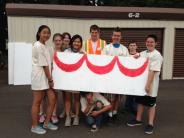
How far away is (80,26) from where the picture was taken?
1285 centimetres

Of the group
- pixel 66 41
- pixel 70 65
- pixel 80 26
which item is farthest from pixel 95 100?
pixel 80 26

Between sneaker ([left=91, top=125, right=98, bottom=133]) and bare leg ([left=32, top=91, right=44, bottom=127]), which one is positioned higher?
bare leg ([left=32, top=91, right=44, bottom=127])

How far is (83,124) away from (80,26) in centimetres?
609

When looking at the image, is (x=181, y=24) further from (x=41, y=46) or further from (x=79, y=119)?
(x=41, y=46)

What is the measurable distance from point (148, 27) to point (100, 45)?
650cm

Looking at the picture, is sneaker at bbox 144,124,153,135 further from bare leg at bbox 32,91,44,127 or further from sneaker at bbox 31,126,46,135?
bare leg at bbox 32,91,44,127

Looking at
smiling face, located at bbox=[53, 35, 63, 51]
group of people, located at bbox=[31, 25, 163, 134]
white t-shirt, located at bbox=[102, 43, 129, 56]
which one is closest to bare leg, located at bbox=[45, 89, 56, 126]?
group of people, located at bbox=[31, 25, 163, 134]

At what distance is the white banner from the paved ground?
765 mm

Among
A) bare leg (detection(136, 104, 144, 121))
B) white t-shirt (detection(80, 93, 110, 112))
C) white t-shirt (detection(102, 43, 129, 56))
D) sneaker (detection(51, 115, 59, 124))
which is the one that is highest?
white t-shirt (detection(102, 43, 129, 56))

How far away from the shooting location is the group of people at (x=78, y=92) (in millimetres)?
6562

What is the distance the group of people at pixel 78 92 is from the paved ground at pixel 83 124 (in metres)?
0.19

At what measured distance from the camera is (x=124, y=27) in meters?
13.3

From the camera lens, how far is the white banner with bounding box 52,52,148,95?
7.05 meters

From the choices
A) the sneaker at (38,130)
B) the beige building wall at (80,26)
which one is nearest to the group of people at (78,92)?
the sneaker at (38,130)
